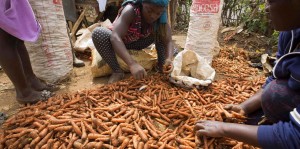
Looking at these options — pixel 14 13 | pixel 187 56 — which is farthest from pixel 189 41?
pixel 14 13

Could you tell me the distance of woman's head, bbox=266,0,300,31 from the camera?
1303mm

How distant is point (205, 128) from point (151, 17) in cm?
160

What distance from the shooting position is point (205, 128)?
71.6 inches

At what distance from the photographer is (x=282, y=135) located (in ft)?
4.38

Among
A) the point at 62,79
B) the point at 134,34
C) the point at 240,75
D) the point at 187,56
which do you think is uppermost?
the point at 134,34

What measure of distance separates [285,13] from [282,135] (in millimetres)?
647

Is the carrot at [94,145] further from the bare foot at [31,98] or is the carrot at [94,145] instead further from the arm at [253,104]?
the arm at [253,104]

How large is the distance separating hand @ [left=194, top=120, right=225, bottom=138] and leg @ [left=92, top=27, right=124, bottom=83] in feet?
4.99

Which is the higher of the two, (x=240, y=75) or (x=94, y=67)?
(x=94, y=67)

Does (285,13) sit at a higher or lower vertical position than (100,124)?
higher

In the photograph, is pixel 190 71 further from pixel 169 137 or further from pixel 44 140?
pixel 44 140

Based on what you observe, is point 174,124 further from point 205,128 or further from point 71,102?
point 71,102

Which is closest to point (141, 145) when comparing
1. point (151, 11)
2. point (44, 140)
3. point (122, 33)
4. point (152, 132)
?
point (152, 132)

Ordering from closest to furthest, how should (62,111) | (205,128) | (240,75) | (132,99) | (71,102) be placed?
(205,128) < (62,111) < (71,102) < (132,99) < (240,75)
